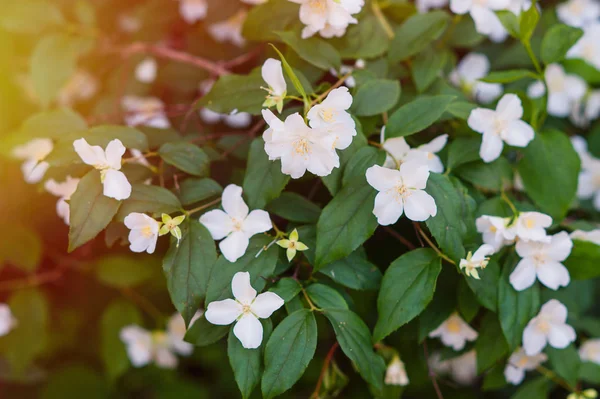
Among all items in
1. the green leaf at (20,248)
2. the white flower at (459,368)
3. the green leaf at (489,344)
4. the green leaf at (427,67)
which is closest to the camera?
the green leaf at (489,344)

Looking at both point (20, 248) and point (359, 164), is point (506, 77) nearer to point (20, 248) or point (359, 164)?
point (359, 164)

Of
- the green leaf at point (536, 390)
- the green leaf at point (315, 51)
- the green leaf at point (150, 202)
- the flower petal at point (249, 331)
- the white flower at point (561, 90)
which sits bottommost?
the green leaf at point (536, 390)

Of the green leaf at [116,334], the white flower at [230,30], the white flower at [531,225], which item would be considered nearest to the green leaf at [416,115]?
the white flower at [531,225]

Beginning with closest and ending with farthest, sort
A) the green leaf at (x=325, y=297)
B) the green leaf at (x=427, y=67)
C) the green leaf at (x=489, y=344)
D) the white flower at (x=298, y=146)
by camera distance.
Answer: the white flower at (x=298, y=146), the green leaf at (x=325, y=297), the green leaf at (x=489, y=344), the green leaf at (x=427, y=67)

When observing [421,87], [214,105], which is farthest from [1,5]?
[421,87]

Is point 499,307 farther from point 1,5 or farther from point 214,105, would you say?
point 1,5

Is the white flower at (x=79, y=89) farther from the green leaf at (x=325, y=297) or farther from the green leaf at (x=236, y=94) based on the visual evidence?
the green leaf at (x=325, y=297)

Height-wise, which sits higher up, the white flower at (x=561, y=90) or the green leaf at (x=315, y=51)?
the green leaf at (x=315, y=51)

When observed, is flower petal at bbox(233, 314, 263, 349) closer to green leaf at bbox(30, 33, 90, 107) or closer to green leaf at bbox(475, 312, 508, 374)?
green leaf at bbox(475, 312, 508, 374)
